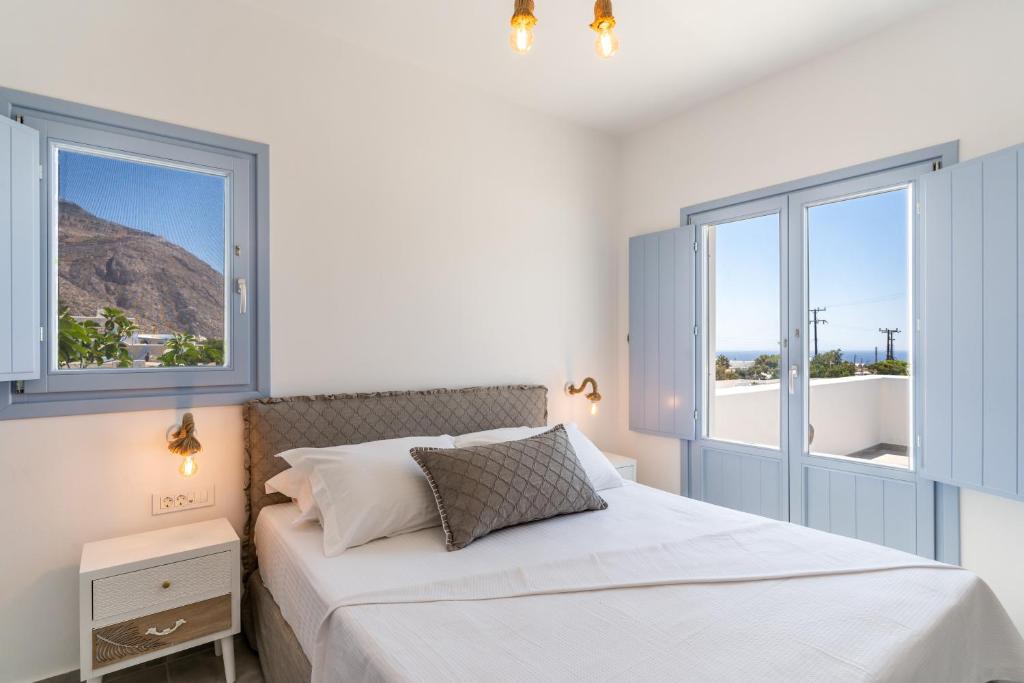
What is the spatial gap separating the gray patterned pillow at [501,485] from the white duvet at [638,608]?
0.07 meters

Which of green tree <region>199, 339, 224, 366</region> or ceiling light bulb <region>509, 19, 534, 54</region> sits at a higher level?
ceiling light bulb <region>509, 19, 534, 54</region>

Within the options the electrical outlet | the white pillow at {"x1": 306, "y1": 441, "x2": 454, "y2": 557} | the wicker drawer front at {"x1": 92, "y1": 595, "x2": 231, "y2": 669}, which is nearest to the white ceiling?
the white pillow at {"x1": 306, "y1": 441, "x2": 454, "y2": 557}

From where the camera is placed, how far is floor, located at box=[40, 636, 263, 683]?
1.99m

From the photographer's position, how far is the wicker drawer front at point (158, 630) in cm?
175

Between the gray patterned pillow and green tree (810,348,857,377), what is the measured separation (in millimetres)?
1437

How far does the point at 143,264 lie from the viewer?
2.15 meters

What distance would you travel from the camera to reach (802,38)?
100 inches

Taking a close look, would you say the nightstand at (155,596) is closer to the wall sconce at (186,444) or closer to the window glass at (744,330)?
the wall sconce at (186,444)

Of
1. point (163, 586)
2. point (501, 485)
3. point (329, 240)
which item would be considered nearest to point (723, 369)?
point (501, 485)

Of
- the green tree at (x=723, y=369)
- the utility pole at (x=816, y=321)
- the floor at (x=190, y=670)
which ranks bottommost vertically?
the floor at (x=190, y=670)

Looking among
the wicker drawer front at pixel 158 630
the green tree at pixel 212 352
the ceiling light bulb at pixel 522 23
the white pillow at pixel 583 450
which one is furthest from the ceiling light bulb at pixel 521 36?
the wicker drawer front at pixel 158 630

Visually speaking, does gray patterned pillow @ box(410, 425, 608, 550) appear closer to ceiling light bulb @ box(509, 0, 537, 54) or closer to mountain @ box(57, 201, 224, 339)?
mountain @ box(57, 201, 224, 339)

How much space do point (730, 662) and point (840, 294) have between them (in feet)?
7.10

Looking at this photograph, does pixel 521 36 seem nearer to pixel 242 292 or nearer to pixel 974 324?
pixel 242 292
